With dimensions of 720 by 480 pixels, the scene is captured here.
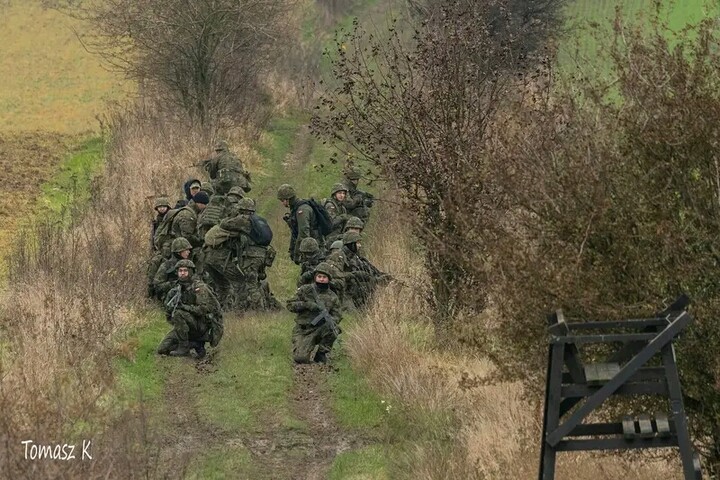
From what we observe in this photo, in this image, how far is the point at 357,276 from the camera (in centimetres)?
1648

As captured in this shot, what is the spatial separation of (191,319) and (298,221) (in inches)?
163

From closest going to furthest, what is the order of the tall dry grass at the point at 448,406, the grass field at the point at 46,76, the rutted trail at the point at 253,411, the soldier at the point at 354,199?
1. the tall dry grass at the point at 448,406
2. the rutted trail at the point at 253,411
3. the soldier at the point at 354,199
4. the grass field at the point at 46,76

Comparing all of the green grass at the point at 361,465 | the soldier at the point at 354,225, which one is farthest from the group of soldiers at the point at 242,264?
the green grass at the point at 361,465

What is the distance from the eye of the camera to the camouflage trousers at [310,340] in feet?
45.6

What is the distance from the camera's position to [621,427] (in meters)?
7.43

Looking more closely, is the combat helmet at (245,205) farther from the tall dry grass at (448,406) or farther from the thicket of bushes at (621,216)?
the thicket of bushes at (621,216)

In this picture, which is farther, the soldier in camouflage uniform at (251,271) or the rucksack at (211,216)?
the rucksack at (211,216)

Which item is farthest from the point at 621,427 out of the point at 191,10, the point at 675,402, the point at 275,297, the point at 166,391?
the point at 191,10

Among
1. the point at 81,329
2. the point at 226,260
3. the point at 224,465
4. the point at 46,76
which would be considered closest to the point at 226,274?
Result: the point at 226,260

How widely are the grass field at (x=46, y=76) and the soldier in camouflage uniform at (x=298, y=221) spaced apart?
19782mm

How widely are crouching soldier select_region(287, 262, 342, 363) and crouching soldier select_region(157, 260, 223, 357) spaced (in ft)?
2.95

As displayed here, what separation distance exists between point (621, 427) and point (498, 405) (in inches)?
125

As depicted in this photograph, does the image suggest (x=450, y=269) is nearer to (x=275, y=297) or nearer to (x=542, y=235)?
(x=275, y=297)

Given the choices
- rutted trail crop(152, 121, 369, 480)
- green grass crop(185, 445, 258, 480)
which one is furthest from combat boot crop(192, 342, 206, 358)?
green grass crop(185, 445, 258, 480)
